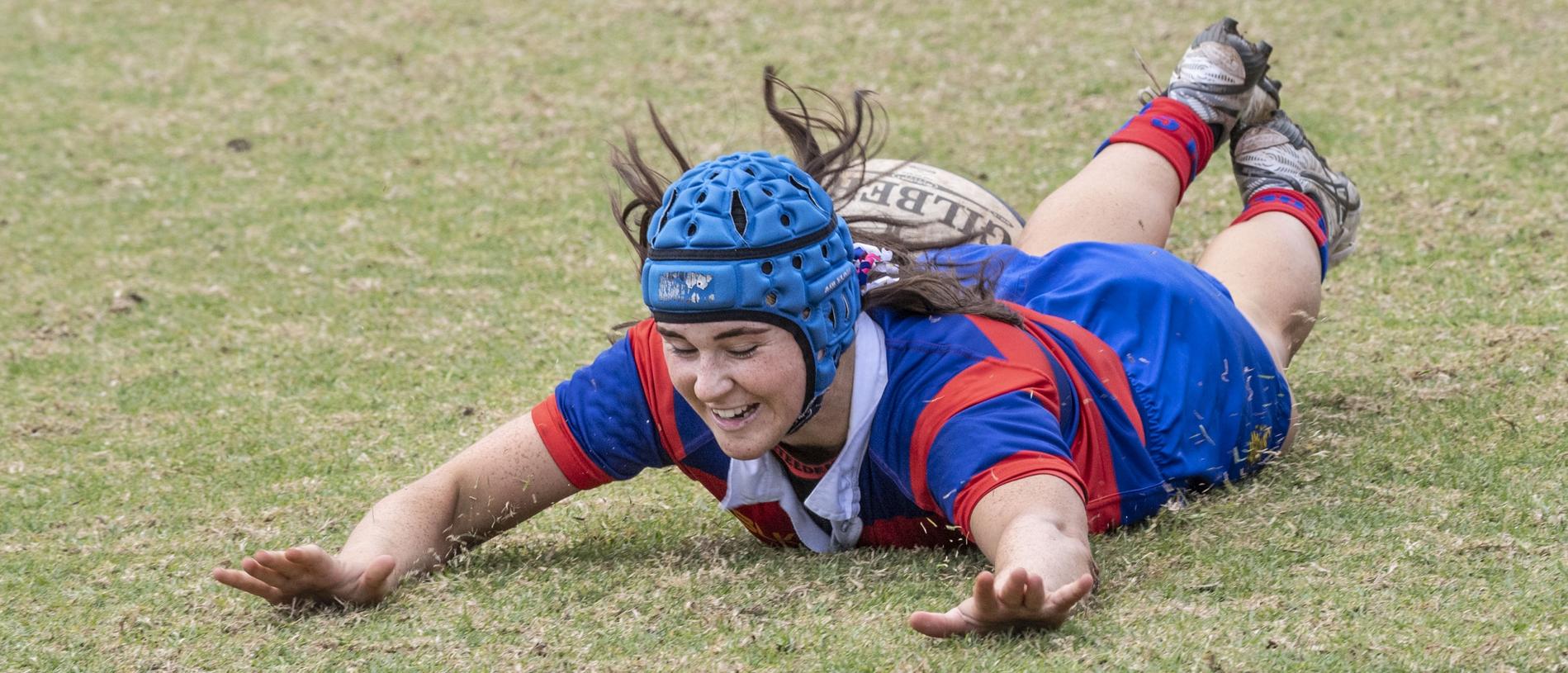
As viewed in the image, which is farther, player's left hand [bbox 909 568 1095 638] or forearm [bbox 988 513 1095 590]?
forearm [bbox 988 513 1095 590]

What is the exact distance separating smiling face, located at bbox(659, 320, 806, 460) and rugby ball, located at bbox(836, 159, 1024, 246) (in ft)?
6.11

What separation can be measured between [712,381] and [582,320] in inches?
128

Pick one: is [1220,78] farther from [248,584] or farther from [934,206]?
[248,584]

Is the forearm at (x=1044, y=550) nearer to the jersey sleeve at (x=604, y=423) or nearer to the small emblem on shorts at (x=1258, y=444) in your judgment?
the jersey sleeve at (x=604, y=423)

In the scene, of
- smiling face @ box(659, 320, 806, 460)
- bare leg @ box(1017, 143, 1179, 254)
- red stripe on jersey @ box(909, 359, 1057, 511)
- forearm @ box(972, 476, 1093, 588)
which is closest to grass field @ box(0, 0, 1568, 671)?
forearm @ box(972, 476, 1093, 588)

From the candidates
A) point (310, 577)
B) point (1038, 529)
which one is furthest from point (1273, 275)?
point (310, 577)

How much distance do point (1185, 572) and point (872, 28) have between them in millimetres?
6894

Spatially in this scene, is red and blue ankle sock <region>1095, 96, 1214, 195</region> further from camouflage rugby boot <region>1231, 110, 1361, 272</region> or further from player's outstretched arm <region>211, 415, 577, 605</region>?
player's outstretched arm <region>211, 415, 577, 605</region>

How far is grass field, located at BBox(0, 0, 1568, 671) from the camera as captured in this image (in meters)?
3.65

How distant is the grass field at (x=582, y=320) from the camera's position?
3646 millimetres

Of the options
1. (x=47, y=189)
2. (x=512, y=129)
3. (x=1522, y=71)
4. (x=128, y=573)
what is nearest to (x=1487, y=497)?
(x=128, y=573)

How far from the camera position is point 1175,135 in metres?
5.33

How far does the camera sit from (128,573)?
4480mm

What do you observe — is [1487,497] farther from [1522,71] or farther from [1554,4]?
[1554,4]
